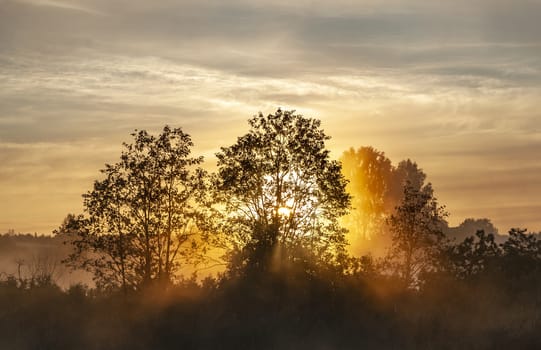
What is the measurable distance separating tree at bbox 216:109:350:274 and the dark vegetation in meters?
0.08

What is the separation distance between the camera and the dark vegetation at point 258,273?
50.5 meters

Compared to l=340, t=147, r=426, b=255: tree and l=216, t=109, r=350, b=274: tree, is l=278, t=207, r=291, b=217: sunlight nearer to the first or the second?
l=216, t=109, r=350, b=274: tree

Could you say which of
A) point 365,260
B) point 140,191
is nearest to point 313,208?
point 365,260

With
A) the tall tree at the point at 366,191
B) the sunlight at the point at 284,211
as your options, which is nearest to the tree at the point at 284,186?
the sunlight at the point at 284,211

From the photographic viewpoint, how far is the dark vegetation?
50.5 metres

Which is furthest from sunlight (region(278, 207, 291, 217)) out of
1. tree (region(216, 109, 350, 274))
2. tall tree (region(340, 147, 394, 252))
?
tall tree (region(340, 147, 394, 252))

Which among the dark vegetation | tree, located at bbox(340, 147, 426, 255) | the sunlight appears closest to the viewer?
the dark vegetation

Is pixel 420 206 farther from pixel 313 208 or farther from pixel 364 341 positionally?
pixel 364 341

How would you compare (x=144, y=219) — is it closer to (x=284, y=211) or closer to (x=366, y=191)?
(x=284, y=211)

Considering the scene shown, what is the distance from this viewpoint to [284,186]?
60656 millimetres

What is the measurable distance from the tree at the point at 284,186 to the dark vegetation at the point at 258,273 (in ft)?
0.26

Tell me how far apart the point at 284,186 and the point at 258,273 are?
28.5 ft

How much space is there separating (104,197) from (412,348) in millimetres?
25735

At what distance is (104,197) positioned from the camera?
199 ft
